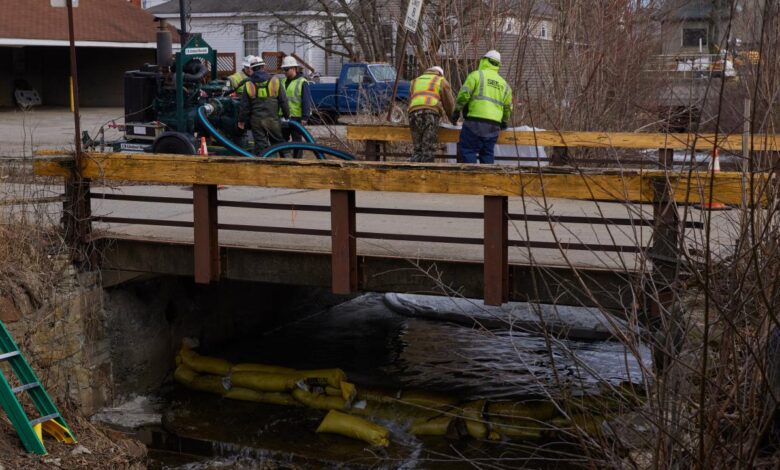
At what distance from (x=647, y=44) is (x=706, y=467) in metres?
15.1

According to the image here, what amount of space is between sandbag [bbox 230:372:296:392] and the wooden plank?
2.27 metres

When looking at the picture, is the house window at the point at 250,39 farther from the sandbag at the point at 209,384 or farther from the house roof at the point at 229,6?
the sandbag at the point at 209,384

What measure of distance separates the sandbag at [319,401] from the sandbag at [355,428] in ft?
1.06

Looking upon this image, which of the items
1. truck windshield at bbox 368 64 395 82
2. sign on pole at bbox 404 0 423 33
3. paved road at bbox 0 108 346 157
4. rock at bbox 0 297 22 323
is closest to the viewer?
rock at bbox 0 297 22 323

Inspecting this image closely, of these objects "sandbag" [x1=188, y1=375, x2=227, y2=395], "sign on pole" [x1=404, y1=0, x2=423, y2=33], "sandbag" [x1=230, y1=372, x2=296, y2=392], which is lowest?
"sandbag" [x1=188, y1=375, x2=227, y2=395]

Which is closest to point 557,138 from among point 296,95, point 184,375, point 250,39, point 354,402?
point 354,402

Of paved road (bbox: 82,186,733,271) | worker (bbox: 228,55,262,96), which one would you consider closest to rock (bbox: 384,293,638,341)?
paved road (bbox: 82,186,733,271)

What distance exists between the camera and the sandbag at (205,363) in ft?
34.6

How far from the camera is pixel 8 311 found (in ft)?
27.4

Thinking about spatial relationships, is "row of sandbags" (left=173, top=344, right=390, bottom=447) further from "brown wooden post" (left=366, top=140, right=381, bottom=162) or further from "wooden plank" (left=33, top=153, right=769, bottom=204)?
"brown wooden post" (left=366, top=140, right=381, bottom=162)

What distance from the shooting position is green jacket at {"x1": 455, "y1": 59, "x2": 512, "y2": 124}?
1191 cm

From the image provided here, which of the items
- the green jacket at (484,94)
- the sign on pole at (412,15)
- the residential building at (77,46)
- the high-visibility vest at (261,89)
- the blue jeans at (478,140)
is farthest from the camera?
the residential building at (77,46)

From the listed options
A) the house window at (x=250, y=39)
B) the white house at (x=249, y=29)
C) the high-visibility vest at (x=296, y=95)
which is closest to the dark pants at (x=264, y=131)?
the high-visibility vest at (x=296, y=95)

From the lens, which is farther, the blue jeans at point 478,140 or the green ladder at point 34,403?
the blue jeans at point 478,140
